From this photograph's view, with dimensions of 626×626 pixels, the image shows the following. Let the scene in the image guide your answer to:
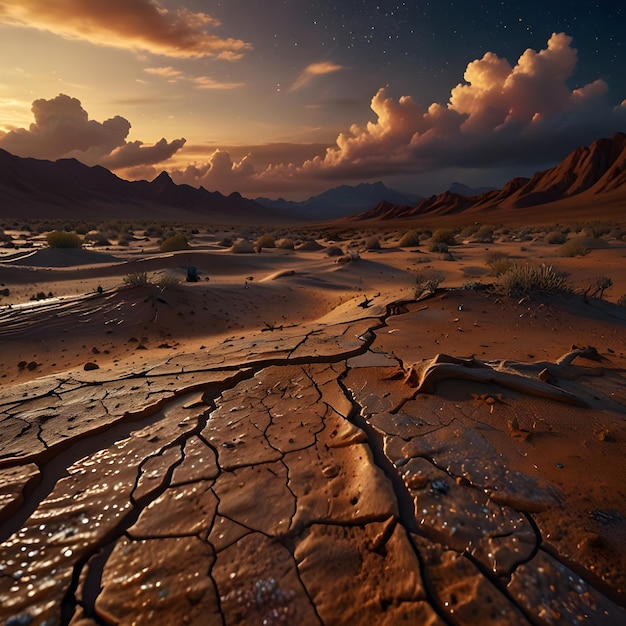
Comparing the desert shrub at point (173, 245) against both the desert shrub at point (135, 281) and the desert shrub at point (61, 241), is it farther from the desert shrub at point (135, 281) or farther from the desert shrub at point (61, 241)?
the desert shrub at point (135, 281)

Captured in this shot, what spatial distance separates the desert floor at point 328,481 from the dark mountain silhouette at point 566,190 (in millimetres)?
57499

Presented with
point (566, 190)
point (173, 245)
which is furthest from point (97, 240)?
point (566, 190)

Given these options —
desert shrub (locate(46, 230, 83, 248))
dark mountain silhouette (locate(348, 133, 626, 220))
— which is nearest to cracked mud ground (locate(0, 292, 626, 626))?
desert shrub (locate(46, 230, 83, 248))

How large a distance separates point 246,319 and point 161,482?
184 inches

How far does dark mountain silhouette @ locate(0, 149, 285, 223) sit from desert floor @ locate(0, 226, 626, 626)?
2705 inches

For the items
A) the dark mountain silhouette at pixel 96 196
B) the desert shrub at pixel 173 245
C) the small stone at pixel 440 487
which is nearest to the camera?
the small stone at pixel 440 487

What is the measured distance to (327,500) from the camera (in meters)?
2.07

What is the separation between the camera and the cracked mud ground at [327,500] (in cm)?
157

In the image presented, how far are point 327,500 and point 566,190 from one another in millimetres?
82240

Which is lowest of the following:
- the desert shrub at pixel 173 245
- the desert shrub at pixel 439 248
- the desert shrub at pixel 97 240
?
the desert shrub at pixel 97 240

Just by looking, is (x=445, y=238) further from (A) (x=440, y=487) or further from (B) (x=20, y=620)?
(B) (x=20, y=620)

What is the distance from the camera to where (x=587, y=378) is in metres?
3.19

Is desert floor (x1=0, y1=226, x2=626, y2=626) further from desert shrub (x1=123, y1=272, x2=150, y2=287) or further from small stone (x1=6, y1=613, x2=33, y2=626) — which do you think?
desert shrub (x1=123, y1=272, x2=150, y2=287)

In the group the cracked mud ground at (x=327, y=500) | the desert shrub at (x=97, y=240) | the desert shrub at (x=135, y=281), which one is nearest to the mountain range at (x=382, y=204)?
the desert shrub at (x=97, y=240)
